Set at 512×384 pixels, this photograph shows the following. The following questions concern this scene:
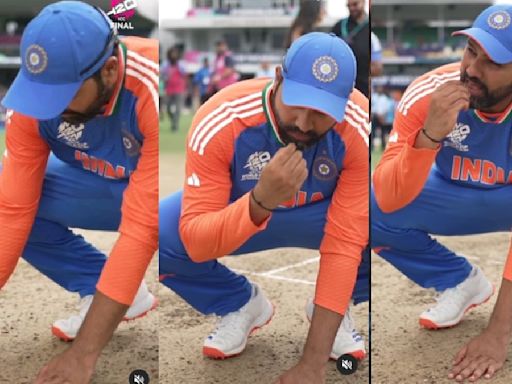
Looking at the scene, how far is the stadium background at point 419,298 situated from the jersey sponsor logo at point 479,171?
264 millimetres

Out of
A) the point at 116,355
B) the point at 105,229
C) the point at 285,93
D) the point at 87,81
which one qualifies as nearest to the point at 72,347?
the point at 116,355

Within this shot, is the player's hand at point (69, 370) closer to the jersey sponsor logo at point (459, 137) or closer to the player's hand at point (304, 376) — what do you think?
the player's hand at point (304, 376)

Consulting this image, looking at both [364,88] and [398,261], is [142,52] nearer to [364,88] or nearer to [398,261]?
[364,88]

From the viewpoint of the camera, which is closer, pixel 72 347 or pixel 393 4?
pixel 72 347

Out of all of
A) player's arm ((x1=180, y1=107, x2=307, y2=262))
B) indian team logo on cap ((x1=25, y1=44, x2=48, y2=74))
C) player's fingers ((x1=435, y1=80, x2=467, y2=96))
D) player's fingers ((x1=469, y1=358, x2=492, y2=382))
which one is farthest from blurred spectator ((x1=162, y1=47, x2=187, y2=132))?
player's fingers ((x1=469, y1=358, x2=492, y2=382))

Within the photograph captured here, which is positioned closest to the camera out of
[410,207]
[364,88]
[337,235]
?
[364,88]

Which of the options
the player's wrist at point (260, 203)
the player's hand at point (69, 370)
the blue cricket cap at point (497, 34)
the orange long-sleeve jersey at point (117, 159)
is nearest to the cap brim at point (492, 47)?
the blue cricket cap at point (497, 34)

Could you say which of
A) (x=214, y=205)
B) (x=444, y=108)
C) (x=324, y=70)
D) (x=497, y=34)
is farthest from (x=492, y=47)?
(x=214, y=205)

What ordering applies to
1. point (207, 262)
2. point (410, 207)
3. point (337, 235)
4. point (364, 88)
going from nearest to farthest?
point (364, 88)
point (337, 235)
point (207, 262)
point (410, 207)

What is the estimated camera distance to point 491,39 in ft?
6.89

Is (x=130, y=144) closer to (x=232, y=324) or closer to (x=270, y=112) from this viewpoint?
(x=270, y=112)

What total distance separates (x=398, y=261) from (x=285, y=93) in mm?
920

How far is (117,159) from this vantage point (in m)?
2.19

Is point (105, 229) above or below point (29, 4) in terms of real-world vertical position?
below
